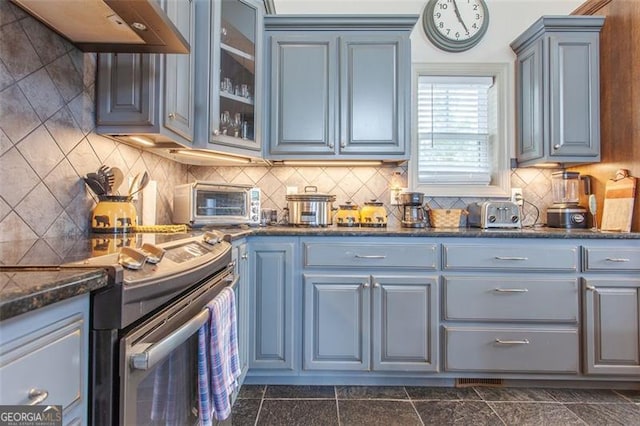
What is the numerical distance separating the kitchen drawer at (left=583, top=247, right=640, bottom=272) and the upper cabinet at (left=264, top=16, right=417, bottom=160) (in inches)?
48.1

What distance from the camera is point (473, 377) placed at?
1.90 m

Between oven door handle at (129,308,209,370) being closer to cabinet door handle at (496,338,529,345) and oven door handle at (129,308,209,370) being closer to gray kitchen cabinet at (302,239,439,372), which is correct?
gray kitchen cabinet at (302,239,439,372)

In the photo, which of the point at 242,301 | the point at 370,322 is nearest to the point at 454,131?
the point at 370,322

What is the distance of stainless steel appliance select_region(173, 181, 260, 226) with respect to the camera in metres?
1.90

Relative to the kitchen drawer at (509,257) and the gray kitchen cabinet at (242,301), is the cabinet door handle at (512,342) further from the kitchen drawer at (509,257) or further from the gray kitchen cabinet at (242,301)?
the gray kitchen cabinet at (242,301)

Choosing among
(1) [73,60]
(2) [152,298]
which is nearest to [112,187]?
(1) [73,60]

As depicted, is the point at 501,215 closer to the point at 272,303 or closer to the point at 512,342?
the point at 512,342

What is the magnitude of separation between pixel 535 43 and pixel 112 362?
117 inches

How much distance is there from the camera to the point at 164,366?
83 centimetres

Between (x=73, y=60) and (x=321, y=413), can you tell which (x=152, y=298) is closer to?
(x=73, y=60)

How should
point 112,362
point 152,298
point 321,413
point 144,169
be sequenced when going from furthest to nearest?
point 144,169 < point 321,413 < point 152,298 < point 112,362

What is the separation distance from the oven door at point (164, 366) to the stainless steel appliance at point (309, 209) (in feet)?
3.77

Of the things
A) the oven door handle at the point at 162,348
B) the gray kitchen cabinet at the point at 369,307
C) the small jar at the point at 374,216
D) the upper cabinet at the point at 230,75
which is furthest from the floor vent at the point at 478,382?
the upper cabinet at the point at 230,75

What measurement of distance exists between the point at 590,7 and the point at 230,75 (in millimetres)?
2613
